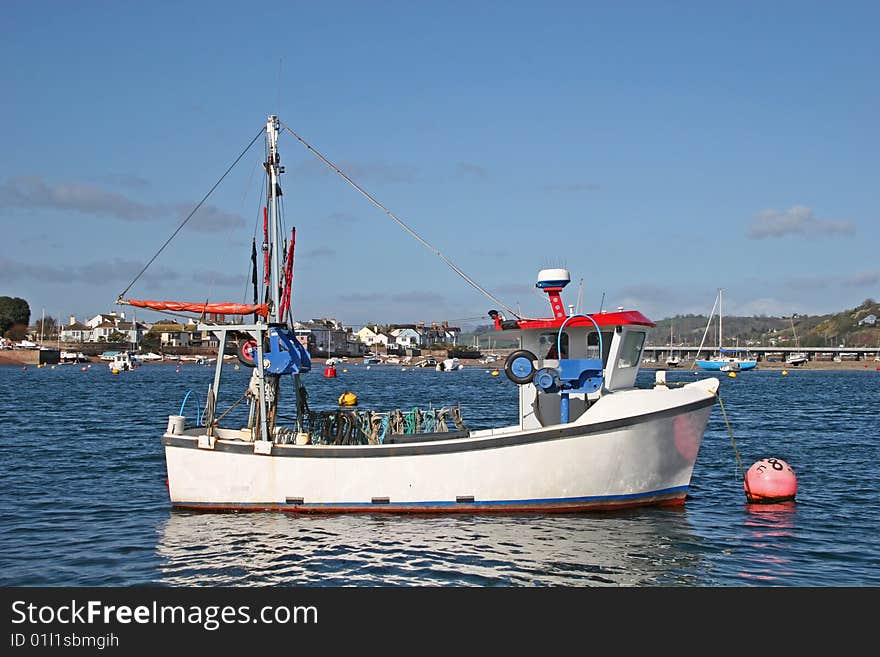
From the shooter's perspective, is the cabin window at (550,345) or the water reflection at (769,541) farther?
the cabin window at (550,345)

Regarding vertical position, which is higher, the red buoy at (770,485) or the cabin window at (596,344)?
the cabin window at (596,344)

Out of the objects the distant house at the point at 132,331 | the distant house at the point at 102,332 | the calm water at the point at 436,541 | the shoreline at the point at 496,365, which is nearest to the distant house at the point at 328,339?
the shoreline at the point at 496,365

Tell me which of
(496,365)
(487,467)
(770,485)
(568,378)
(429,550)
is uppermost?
(568,378)

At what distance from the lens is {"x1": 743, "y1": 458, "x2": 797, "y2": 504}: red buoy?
62.4 feet

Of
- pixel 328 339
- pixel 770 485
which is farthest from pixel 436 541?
pixel 328 339

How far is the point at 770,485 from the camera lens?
749 inches

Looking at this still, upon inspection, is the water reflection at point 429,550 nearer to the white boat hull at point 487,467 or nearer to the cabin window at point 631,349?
the white boat hull at point 487,467

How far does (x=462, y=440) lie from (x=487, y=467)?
0.73 metres

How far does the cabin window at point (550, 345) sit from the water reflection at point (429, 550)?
3.46 m

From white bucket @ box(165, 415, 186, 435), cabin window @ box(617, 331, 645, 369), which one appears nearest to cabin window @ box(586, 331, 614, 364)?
cabin window @ box(617, 331, 645, 369)

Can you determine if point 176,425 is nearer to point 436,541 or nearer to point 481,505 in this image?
point 436,541

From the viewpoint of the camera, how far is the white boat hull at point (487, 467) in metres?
16.4

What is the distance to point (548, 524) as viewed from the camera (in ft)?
53.5

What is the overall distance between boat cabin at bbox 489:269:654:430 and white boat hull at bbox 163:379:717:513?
0.86 m
